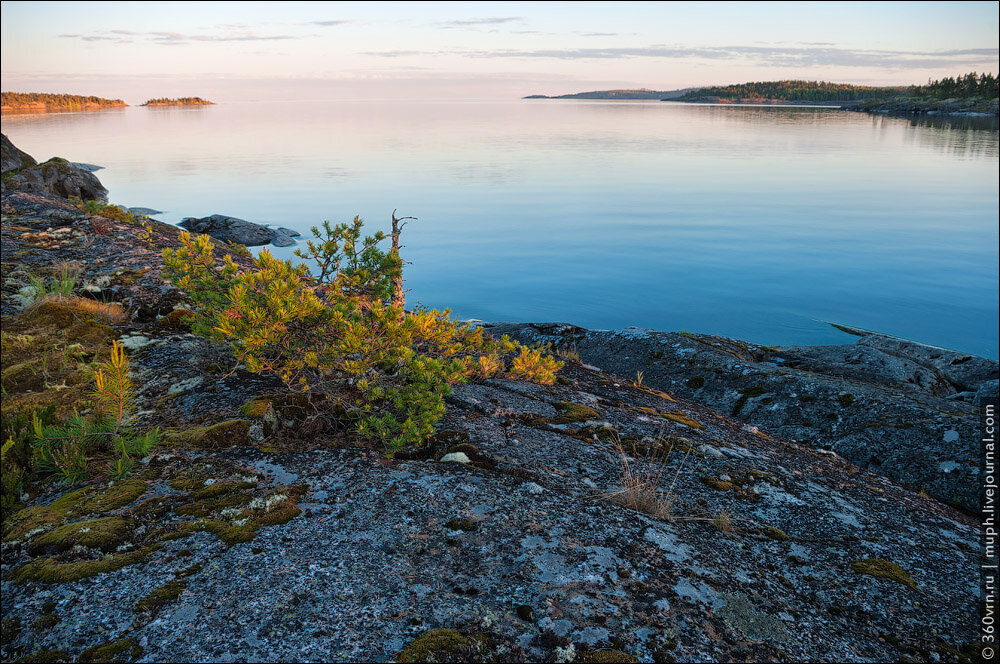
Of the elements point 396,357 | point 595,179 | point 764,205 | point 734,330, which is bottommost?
point 734,330

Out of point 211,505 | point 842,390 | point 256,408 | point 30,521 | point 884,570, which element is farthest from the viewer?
point 842,390

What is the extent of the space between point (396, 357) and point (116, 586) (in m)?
3.17

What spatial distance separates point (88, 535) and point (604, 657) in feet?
13.1

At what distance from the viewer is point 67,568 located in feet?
13.0

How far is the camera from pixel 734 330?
79.8 ft

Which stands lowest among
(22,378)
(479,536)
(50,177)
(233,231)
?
(479,536)

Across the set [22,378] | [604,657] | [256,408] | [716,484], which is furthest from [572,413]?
[22,378]

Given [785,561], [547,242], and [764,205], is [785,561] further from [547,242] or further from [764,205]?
[764,205]

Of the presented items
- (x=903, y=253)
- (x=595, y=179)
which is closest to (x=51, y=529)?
(x=903, y=253)

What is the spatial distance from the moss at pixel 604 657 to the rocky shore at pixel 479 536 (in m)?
0.02

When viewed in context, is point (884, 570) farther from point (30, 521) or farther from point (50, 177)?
point (50, 177)

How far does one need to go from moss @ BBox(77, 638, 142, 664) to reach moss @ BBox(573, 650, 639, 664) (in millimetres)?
2699

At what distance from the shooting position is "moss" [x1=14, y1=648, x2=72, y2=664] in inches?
128

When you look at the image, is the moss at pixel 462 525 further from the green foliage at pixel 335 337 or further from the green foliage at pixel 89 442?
the green foliage at pixel 89 442
